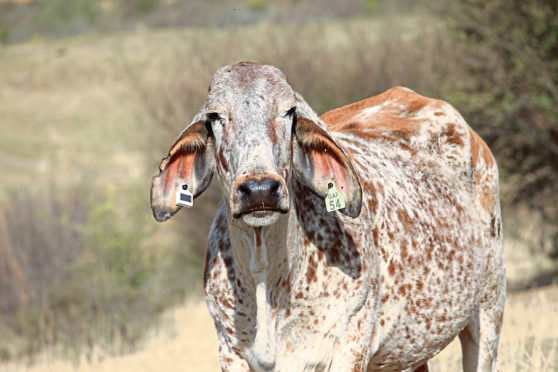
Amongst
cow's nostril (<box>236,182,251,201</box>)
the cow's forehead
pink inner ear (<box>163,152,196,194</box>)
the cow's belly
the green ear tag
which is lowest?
the cow's belly

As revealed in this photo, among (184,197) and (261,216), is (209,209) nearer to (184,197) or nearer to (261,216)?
(184,197)

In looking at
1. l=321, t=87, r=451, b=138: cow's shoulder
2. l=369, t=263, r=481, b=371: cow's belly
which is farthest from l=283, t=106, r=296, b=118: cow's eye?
l=321, t=87, r=451, b=138: cow's shoulder

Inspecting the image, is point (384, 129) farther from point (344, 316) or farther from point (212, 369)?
point (212, 369)

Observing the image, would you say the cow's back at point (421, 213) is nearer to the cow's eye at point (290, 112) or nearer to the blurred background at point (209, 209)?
the cow's eye at point (290, 112)

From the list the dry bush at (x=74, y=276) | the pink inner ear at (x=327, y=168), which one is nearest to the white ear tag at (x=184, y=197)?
the pink inner ear at (x=327, y=168)

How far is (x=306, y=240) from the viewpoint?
148 inches

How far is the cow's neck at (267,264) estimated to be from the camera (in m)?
3.57

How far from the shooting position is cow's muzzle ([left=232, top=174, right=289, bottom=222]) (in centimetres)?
307

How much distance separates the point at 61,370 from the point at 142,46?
37.7m

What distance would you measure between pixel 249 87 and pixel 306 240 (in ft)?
2.56

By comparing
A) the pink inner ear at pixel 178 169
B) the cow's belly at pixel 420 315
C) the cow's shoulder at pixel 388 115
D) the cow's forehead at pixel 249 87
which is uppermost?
the cow's forehead at pixel 249 87

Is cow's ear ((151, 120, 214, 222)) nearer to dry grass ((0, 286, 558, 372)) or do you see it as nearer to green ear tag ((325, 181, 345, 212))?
green ear tag ((325, 181, 345, 212))

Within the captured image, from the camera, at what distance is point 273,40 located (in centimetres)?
1513

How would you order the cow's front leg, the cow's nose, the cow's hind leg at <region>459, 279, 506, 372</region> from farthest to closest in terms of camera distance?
the cow's hind leg at <region>459, 279, 506, 372</region> < the cow's front leg < the cow's nose
